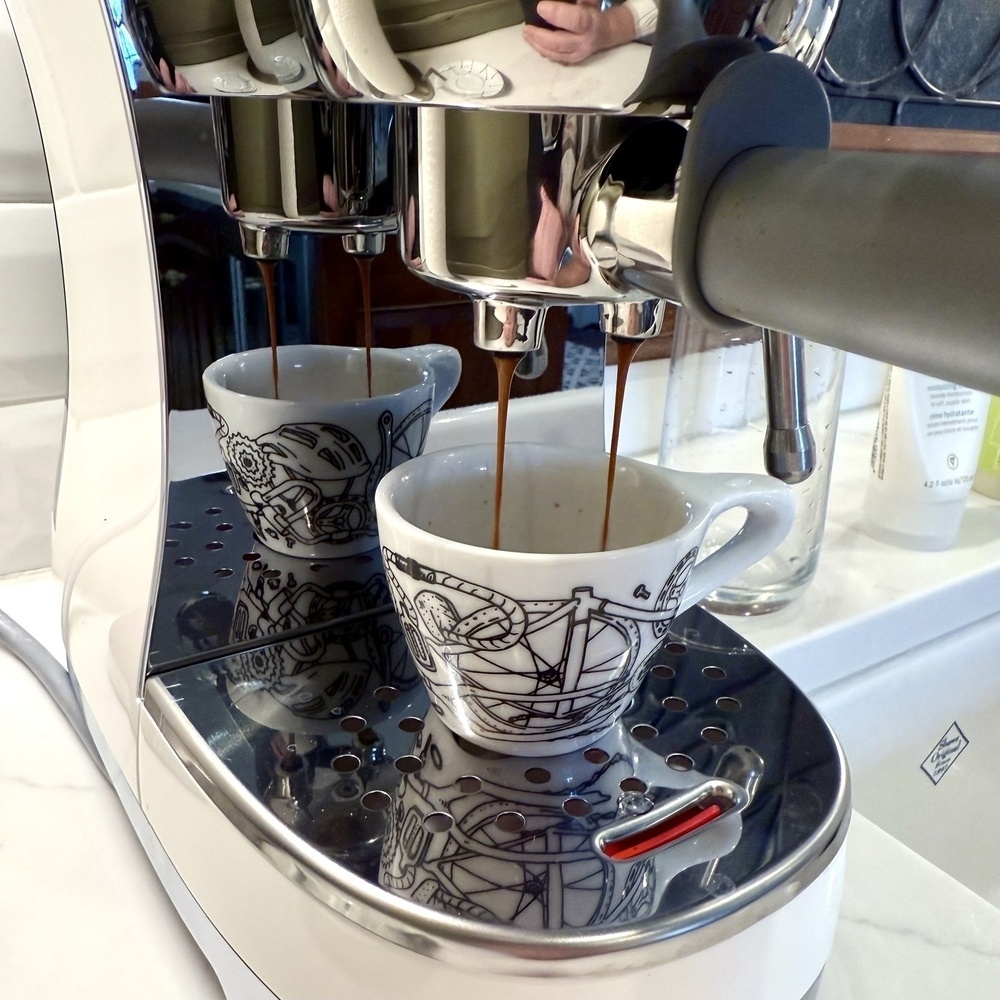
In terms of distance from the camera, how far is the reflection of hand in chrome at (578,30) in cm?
16

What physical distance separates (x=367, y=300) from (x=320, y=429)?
0.13ft

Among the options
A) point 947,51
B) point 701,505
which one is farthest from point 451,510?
point 947,51

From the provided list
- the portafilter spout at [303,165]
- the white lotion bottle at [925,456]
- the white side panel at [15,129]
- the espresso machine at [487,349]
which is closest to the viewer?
the espresso machine at [487,349]

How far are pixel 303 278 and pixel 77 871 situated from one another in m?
0.19

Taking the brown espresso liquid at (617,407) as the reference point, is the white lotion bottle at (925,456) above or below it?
below

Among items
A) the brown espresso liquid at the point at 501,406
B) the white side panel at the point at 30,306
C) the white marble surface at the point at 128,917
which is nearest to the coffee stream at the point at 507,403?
the brown espresso liquid at the point at 501,406

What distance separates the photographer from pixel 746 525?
27 cm

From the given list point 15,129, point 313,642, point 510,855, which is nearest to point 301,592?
point 313,642

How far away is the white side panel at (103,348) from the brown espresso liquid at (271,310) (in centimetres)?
4

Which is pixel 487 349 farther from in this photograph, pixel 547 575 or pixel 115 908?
pixel 115 908

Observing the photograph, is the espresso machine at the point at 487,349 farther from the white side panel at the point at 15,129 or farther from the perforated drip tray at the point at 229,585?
the white side panel at the point at 15,129

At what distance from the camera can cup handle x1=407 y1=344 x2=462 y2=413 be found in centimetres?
32

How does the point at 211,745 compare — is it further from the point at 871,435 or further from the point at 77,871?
the point at 871,435

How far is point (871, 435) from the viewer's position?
0.69m
